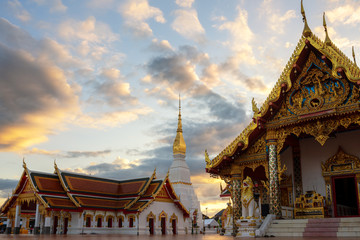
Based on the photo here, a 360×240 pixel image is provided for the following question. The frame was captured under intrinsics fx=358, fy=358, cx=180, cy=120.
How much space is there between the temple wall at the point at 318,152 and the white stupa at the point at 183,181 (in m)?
23.4

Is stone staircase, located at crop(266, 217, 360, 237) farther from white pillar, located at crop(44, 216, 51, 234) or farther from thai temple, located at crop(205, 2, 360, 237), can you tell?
white pillar, located at crop(44, 216, 51, 234)

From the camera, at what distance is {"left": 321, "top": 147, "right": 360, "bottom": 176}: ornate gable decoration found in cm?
1469

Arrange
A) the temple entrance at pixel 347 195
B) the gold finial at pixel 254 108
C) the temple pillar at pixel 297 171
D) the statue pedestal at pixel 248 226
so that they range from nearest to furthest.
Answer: the statue pedestal at pixel 248 226 < the gold finial at pixel 254 108 < the temple pillar at pixel 297 171 < the temple entrance at pixel 347 195

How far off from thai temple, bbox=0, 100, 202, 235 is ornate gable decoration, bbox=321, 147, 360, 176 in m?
16.3

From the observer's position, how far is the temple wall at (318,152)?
15.1 m

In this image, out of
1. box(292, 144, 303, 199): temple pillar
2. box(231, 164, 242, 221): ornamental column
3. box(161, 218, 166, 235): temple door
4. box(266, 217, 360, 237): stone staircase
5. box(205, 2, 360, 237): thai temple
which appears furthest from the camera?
box(161, 218, 166, 235): temple door

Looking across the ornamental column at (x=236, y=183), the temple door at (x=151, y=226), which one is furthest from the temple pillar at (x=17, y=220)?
the ornamental column at (x=236, y=183)

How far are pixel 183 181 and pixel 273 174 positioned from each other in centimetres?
2820

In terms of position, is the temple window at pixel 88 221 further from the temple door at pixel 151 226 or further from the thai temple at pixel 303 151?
the thai temple at pixel 303 151

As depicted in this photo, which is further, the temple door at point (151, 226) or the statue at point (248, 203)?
the temple door at point (151, 226)

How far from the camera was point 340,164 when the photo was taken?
15102 millimetres

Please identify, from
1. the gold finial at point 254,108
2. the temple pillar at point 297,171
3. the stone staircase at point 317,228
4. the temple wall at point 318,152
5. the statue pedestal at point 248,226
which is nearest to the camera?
the stone staircase at point 317,228

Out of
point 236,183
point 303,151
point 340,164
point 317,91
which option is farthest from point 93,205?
point 317,91

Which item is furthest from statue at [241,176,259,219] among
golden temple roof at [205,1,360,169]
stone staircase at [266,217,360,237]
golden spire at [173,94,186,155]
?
golden spire at [173,94,186,155]
